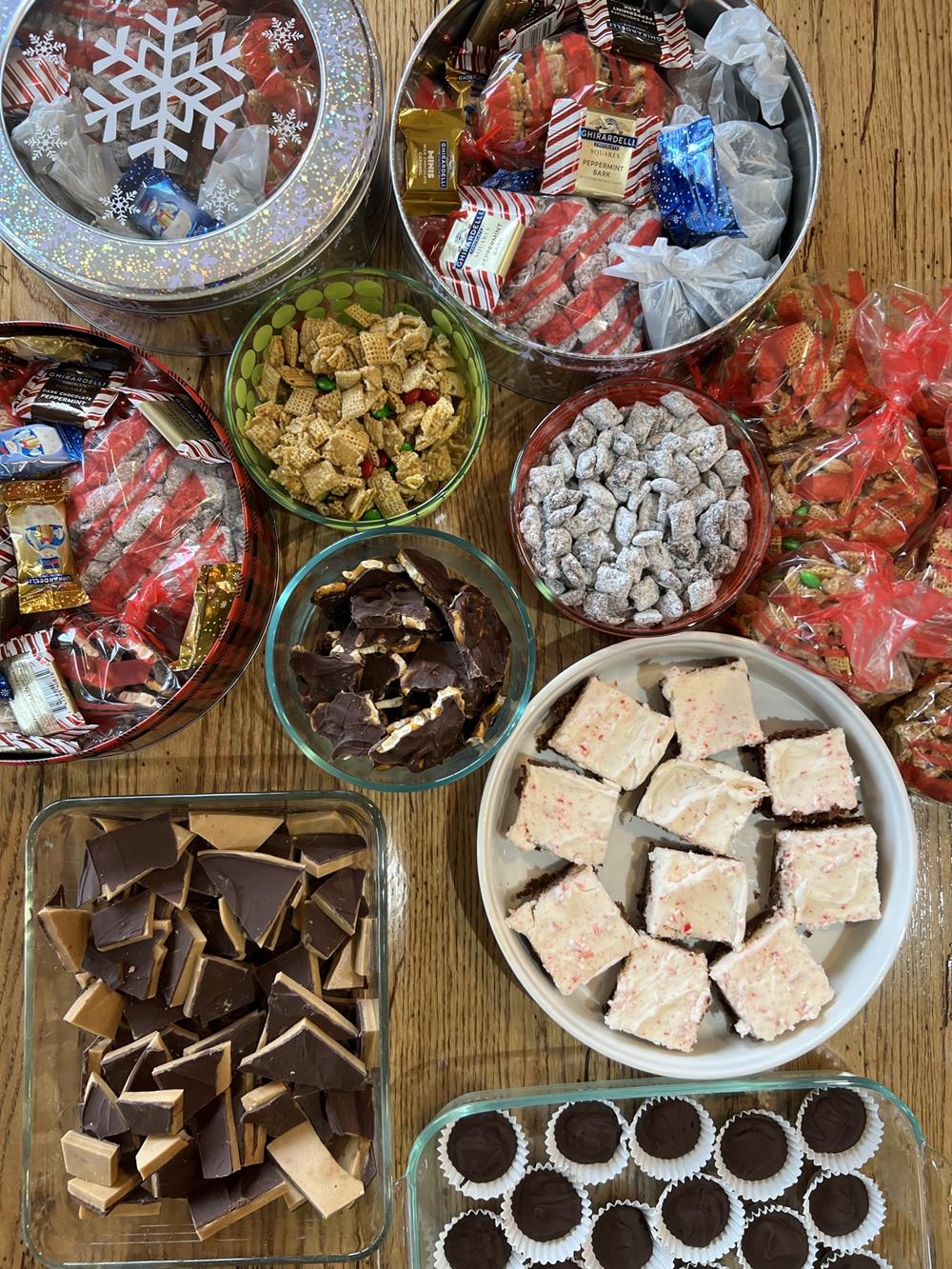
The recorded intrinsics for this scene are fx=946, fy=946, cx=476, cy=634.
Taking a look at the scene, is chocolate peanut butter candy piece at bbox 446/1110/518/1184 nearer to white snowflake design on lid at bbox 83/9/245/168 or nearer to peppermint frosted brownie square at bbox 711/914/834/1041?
peppermint frosted brownie square at bbox 711/914/834/1041

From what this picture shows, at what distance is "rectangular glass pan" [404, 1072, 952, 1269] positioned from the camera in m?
1.43

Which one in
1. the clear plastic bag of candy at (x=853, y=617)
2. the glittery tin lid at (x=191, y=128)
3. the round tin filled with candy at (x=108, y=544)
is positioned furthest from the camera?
the clear plastic bag of candy at (x=853, y=617)

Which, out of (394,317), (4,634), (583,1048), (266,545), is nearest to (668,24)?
(394,317)

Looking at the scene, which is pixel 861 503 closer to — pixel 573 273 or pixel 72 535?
pixel 573 273

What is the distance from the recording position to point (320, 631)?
1.45 m

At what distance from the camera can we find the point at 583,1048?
5.00ft

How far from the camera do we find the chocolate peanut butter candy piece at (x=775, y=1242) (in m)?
1.46

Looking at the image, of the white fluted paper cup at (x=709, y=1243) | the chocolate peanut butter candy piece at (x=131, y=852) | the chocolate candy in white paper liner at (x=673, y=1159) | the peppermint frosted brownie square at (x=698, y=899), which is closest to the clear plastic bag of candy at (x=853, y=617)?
the peppermint frosted brownie square at (x=698, y=899)

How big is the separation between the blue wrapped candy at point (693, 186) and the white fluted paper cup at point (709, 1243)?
143 cm

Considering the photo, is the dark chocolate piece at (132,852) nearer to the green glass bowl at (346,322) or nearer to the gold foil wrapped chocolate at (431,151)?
the green glass bowl at (346,322)

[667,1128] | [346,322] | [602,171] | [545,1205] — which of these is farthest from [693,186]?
[545,1205]

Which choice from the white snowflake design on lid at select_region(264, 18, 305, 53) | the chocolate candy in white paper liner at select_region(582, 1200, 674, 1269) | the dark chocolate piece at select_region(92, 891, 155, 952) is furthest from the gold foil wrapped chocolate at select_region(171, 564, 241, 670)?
the chocolate candy in white paper liner at select_region(582, 1200, 674, 1269)

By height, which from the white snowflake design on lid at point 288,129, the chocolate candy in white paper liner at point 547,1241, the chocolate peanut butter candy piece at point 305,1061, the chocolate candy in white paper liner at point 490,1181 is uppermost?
the white snowflake design on lid at point 288,129

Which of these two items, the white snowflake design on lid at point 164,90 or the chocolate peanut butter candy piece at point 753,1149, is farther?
the chocolate peanut butter candy piece at point 753,1149
